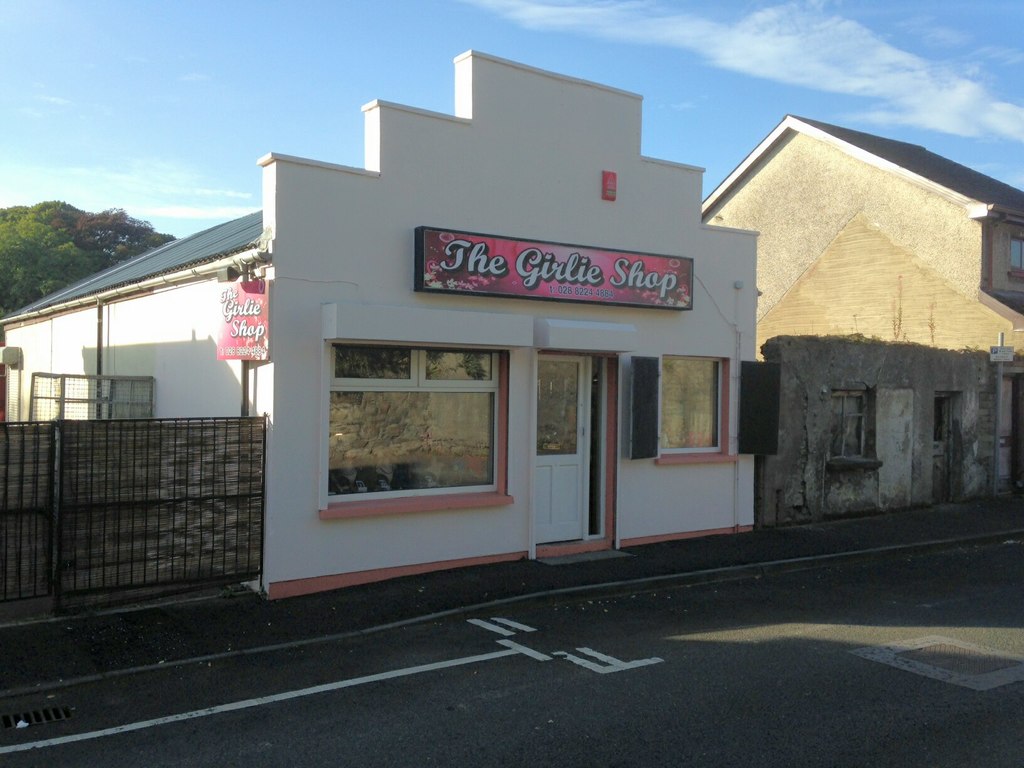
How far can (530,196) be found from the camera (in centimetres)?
1005

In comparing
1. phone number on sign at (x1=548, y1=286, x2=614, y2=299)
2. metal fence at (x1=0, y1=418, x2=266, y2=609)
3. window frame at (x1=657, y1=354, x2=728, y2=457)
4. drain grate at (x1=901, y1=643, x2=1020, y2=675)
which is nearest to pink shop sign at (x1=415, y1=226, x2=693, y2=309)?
phone number on sign at (x1=548, y1=286, x2=614, y2=299)

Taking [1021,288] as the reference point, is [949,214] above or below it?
above

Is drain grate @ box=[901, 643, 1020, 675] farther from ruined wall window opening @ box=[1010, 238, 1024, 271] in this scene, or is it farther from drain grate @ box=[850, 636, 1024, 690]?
ruined wall window opening @ box=[1010, 238, 1024, 271]

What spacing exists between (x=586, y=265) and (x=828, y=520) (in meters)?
5.72

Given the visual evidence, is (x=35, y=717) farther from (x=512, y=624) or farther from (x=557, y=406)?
(x=557, y=406)

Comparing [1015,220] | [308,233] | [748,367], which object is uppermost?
[1015,220]

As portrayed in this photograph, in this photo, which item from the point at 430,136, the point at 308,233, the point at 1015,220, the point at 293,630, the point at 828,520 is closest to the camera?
the point at 293,630

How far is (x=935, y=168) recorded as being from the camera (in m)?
20.1

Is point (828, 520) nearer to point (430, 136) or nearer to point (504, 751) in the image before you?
point (430, 136)

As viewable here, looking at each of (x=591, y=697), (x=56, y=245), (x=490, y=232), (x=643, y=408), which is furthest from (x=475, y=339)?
(x=56, y=245)

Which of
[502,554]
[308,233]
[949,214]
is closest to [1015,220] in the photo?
[949,214]

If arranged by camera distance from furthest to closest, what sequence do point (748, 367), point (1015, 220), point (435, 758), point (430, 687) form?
point (1015, 220), point (748, 367), point (430, 687), point (435, 758)

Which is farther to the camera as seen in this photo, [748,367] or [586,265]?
[748,367]

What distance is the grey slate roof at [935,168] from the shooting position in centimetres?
1835
